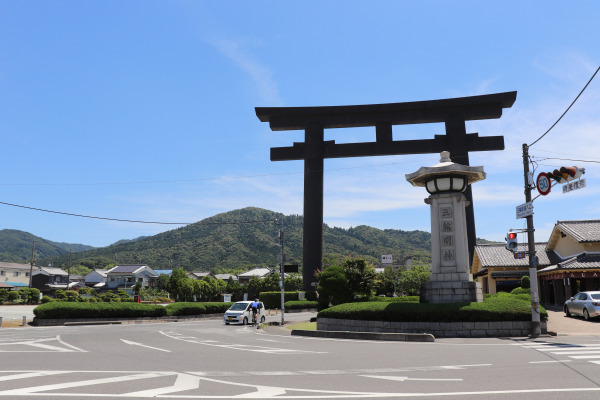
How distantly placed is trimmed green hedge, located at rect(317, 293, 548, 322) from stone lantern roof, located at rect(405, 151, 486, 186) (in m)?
6.16

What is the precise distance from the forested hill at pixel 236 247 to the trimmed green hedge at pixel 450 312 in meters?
124

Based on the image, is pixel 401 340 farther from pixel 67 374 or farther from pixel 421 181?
pixel 67 374

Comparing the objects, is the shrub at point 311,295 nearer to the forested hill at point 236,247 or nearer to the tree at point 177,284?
the tree at point 177,284

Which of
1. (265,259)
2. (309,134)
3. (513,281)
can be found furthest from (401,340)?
(265,259)

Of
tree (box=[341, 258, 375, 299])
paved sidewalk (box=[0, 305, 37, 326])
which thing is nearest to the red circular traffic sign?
tree (box=[341, 258, 375, 299])

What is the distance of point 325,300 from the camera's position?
97.1 feet

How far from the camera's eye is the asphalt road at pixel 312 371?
25.0 feet

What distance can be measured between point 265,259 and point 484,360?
488ft

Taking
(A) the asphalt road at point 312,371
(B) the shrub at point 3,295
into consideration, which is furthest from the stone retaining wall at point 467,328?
(B) the shrub at point 3,295

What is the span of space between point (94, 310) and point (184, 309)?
27.1 ft

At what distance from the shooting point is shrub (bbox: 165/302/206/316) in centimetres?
3934

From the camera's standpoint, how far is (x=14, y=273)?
329 ft

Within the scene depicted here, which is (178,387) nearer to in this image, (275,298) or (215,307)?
(215,307)

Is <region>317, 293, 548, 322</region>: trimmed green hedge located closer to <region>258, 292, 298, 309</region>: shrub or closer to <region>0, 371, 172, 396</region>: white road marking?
<region>0, 371, 172, 396</region>: white road marking
